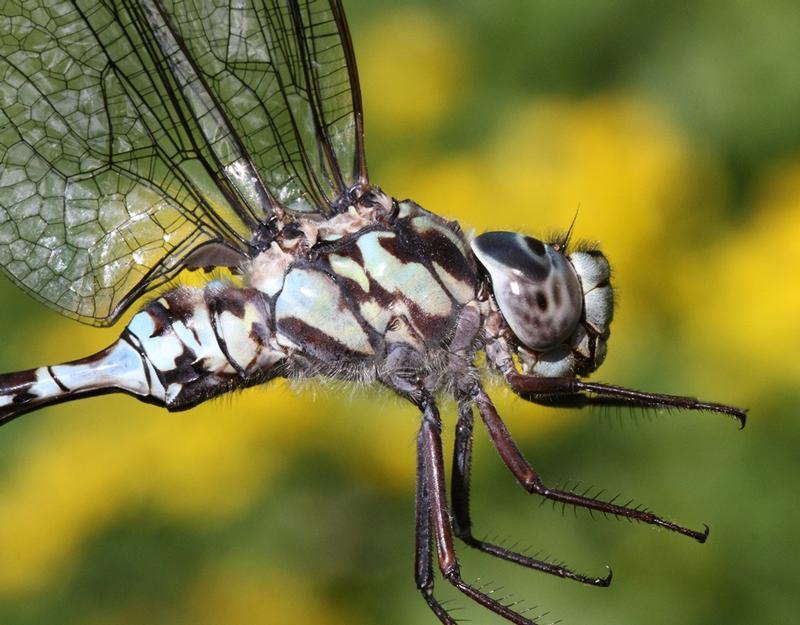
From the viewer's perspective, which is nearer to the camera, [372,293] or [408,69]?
[372,293]

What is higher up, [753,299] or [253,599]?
[753,299]

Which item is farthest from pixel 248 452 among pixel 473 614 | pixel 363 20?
pixel 363 20

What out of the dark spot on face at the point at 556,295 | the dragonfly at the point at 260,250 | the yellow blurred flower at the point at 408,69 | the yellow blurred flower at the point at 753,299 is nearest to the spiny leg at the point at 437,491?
the dragonfly at the point at 260,250

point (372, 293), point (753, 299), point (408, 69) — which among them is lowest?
point (372, 293)

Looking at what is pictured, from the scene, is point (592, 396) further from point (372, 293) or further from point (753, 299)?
point (753, 299)

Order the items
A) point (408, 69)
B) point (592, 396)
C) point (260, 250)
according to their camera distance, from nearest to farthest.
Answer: point (592, 396), point (260, 250), point (408, 69)

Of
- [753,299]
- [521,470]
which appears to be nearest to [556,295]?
[521,470]

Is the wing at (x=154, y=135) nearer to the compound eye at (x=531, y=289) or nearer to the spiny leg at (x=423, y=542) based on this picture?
the compound eye at (x=531, y=289)
